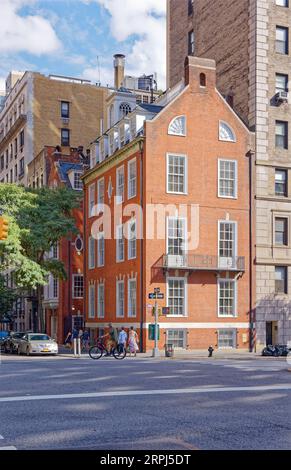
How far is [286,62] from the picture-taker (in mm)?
47719

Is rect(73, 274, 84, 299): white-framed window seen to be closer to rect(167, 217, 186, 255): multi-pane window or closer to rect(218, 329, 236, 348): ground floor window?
rect(167, 217, 186, 255): multi-pane window

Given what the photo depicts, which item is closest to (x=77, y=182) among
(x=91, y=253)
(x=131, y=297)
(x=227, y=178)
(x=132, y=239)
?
(x=91, y=253)

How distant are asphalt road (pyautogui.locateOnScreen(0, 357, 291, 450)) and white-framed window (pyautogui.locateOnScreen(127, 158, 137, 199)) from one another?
2333 centimetres

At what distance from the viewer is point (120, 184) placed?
4781 centimetres

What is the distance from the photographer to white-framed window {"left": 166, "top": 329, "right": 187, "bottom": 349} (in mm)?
42575

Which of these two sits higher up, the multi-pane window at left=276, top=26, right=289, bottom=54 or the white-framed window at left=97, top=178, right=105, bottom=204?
the multi-pane window at left=276, top=26, right=289, bottom=54

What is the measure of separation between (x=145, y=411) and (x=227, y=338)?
31.0 m

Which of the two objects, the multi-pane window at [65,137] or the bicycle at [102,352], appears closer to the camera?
the bicycle at [102,352]

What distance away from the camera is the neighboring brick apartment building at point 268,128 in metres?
45.6

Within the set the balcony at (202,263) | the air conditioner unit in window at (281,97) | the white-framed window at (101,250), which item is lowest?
the balcony at (202,263)

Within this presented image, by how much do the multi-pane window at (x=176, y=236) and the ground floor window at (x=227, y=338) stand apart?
5886 mm

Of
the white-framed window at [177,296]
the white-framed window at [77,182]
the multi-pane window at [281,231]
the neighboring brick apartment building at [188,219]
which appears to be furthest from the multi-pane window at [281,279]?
the white-framed window at [77,182]

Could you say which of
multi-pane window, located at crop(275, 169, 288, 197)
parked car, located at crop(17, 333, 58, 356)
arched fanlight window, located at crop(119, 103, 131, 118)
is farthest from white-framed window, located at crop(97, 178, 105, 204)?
parked car, located at crop(17, 333, 58, 356)

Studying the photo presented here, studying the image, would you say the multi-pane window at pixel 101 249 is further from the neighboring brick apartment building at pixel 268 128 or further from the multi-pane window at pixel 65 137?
the multi-pane window at pixel 65 137
